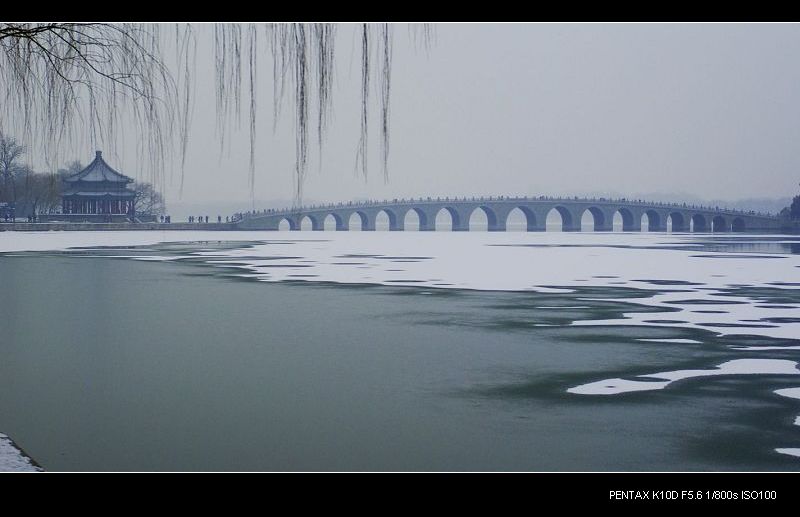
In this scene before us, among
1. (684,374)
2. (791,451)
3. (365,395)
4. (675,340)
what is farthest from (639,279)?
(791,451)

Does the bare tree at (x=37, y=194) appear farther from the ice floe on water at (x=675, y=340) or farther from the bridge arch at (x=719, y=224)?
the bridge arch at (x=719, y=224)

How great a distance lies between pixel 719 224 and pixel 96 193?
9153cm

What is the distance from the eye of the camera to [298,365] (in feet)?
35.9

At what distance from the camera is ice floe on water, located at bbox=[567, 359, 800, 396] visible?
9.37 meters

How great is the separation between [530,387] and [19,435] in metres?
4.93

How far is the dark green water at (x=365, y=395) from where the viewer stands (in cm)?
664

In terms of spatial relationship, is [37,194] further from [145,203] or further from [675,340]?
[675,340]

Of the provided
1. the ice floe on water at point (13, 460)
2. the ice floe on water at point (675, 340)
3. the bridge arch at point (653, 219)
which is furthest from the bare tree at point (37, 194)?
the bridge arch at point (653, 219)

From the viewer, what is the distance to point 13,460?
617 centimetres

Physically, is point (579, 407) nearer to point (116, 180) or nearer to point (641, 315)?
point (641, 315)

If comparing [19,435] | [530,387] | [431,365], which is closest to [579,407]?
[530,387]

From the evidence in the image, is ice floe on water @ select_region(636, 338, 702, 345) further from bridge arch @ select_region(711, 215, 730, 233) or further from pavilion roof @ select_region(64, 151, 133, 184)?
bridge arch @ select_region(711, 215, 730, 233)

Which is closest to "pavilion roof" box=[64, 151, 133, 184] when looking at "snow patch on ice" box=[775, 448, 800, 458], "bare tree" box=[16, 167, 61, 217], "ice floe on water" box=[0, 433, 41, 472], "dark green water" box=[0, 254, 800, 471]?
"bare tree" box=[16, 167, 61, 217]
